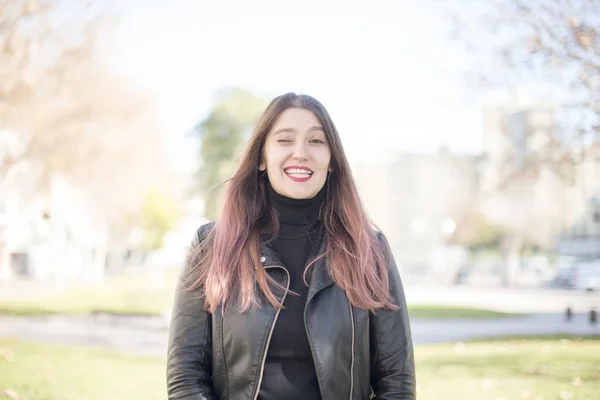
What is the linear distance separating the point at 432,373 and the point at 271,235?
20.0 ft

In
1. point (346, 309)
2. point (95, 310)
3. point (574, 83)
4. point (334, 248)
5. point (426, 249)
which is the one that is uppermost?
point (574, 83)

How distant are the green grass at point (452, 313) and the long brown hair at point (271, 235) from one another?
1429 cm

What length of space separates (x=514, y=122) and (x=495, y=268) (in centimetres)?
2900

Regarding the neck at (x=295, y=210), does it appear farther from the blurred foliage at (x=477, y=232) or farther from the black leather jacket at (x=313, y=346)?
the blurred foliage at (x=477, y=232)

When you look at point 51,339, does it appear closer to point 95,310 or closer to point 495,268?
point 95,310

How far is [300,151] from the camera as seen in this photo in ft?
8.30

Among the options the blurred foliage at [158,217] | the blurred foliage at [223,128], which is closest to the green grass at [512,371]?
the blurred foliage at [223,128]

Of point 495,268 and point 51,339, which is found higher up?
point 51,339

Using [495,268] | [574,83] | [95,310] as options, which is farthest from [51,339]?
[495,268]

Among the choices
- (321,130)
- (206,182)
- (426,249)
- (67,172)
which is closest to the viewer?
(321,130)

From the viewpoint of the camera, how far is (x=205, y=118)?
131 ft

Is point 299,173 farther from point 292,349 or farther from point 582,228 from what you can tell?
point 582,228

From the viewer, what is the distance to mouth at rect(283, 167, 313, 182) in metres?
2.57

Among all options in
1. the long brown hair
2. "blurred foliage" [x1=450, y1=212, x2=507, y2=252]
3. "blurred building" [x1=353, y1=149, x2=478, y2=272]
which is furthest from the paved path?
"blurred building" [x1=353, y1=149, x2=478, y2=272]
